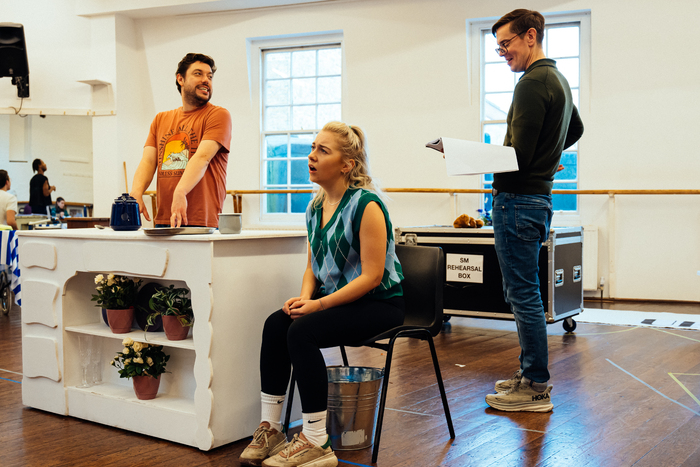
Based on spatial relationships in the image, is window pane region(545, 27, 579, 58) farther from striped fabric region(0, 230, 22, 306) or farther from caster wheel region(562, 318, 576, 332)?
striped fabric region(0, 230, 22, 306)

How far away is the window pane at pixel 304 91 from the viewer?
23.1ft

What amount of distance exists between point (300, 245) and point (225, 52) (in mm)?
5281

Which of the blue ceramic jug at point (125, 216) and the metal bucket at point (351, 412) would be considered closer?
the metal bucket at point (351, 412)

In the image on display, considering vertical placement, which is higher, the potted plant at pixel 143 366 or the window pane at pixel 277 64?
the window pane at pixel 277 64

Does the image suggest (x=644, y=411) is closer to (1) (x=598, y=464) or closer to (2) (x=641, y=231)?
(1) (x=598, y=464)

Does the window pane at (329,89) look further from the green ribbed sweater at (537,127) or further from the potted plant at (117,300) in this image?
the potted plant at (117,300)

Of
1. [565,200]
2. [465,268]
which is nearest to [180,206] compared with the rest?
[465,268]

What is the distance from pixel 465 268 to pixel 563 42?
10.1 ft

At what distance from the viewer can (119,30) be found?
23.7 ft

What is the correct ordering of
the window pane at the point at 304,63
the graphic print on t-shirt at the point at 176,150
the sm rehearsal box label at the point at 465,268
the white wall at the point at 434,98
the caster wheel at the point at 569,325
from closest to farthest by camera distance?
1. the graphic print on t-shirt at the point at 176,150
2. the sm rehearsal box label at the point at 465,268
3. the caster wheel at the point at 569,325
4. the white wall at the point at 434,98
5. the window pane at the point at 304,63

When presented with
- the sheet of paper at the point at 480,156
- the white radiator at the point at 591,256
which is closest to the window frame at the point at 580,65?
the white radiator at the point at 591,256

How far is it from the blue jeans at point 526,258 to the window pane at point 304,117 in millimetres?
4842

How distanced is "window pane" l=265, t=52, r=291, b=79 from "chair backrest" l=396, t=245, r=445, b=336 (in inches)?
206

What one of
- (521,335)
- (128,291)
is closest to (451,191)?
(521,335)
